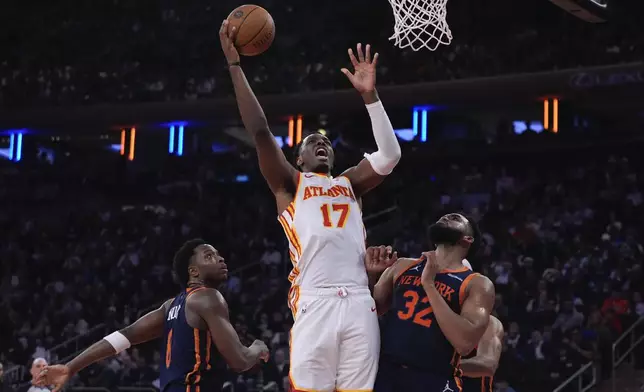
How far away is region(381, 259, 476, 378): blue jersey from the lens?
4500mm

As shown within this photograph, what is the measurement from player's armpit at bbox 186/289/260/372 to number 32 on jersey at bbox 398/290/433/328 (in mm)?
904

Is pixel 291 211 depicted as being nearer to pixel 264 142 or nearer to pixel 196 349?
pixel 264 142

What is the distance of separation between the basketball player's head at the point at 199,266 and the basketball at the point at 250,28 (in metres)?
1.22

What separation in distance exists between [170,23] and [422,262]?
16042mm

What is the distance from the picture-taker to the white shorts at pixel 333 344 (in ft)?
14.1

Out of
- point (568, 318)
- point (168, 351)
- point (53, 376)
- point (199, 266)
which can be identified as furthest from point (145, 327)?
point (568, 318)

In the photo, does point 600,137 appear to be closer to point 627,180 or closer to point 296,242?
point 627,180

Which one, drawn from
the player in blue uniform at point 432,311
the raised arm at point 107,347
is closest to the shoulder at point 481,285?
the player in blue uniform at point 432,311

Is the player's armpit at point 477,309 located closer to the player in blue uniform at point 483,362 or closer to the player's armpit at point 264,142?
the player in blue uniform at point 483,362

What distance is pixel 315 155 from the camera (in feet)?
15.4

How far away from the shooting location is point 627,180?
15375 millimetres

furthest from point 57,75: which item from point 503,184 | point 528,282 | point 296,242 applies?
point 296,242

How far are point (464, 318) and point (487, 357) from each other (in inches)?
26.8

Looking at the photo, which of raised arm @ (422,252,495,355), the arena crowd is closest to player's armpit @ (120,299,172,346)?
raised arm @ (422,252,495,355)
